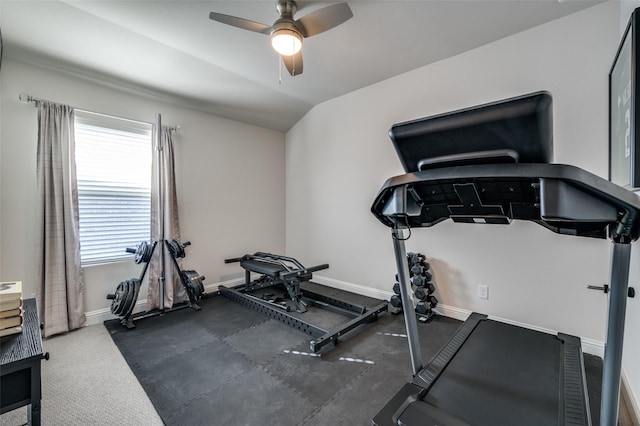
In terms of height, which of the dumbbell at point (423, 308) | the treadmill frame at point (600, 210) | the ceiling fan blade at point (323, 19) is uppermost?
the ceiling fan blade at point (323, 19)

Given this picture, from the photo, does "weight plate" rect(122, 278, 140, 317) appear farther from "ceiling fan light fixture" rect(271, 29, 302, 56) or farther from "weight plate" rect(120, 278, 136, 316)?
"ceiling fan light fixture" rect(271, 29, 302, 56)

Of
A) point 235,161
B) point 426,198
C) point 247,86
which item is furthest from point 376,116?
point 426,198

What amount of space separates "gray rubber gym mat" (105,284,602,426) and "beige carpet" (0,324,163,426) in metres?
0.08

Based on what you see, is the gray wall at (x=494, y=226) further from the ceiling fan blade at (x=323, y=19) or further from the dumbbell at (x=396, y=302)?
the ceiling fan blade at (x=323, y=19)

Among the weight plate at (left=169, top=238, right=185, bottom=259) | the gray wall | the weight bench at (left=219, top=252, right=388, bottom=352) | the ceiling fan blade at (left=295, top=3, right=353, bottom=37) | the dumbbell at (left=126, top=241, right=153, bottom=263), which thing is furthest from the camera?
the weight plate at (left=169, top=238, right=185, bottom=259)

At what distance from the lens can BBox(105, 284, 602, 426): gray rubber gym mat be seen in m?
1.64

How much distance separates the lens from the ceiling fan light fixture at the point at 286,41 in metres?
1.99

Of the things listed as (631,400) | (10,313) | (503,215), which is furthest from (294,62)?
(631,400)

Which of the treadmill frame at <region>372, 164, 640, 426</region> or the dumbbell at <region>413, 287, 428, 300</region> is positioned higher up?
the treadmill frame at <region>372, 164, 640, 426</region>

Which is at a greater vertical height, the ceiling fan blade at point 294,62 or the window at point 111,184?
the ceiling fan blade at point 294,62

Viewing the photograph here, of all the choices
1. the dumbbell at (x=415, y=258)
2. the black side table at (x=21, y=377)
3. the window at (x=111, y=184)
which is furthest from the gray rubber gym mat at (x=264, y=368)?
the window at (x=111, y=184)

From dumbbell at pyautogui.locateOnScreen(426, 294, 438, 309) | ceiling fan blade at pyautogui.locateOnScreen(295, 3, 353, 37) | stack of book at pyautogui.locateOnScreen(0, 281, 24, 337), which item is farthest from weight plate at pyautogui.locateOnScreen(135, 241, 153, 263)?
dumbbell at pyautogui.locateOnScreen(426, 294, 438, 309)

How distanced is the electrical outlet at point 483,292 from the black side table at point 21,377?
3157 mm

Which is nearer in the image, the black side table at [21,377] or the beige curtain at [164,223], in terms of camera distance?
the black side table at [21,377]
